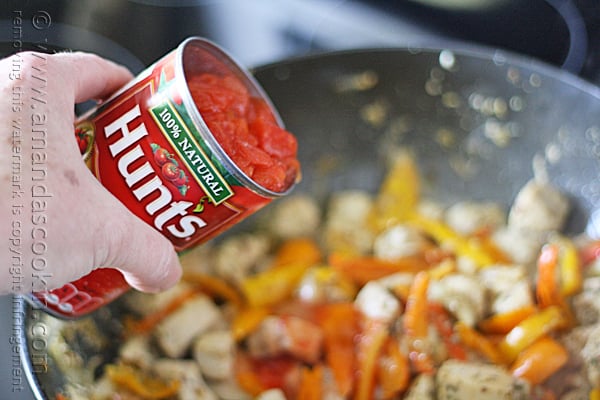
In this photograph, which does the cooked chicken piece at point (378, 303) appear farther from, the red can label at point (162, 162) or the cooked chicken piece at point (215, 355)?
the red can label at point (162, 162)

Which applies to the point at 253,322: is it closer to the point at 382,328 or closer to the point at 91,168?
the point at 382,328

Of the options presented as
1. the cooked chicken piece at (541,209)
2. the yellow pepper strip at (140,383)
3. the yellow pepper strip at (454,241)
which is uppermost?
the cooked chicken piece at (541,209)

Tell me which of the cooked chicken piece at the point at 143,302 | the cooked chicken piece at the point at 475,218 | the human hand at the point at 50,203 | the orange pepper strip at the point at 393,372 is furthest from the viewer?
the cooked chicken piece at the point at 475,218

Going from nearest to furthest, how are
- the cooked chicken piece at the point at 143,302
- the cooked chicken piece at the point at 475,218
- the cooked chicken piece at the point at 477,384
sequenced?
1. the cooked chicken piece at the point at 477,384
2. the cooked chicken piece at the point at 143,302
3. the cooked chicken piece at the point at 475,218

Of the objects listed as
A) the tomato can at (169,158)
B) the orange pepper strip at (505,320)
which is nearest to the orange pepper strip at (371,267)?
the orange pepper strip at (505,320)

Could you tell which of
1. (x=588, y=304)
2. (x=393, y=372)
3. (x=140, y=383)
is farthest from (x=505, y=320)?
(x=140, y=383)

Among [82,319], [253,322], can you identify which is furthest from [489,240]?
[82,319]

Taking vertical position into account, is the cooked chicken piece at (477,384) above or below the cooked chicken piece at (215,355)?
above

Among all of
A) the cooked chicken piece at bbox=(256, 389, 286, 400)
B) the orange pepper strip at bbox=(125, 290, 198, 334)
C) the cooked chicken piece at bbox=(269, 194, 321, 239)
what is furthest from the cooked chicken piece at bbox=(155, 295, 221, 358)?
the cooked chicken piece at bbox=(269, 194, 321, 239)

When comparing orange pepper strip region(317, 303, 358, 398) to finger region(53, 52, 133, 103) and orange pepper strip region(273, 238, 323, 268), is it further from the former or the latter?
finger region(53, 52, 133, 103)
